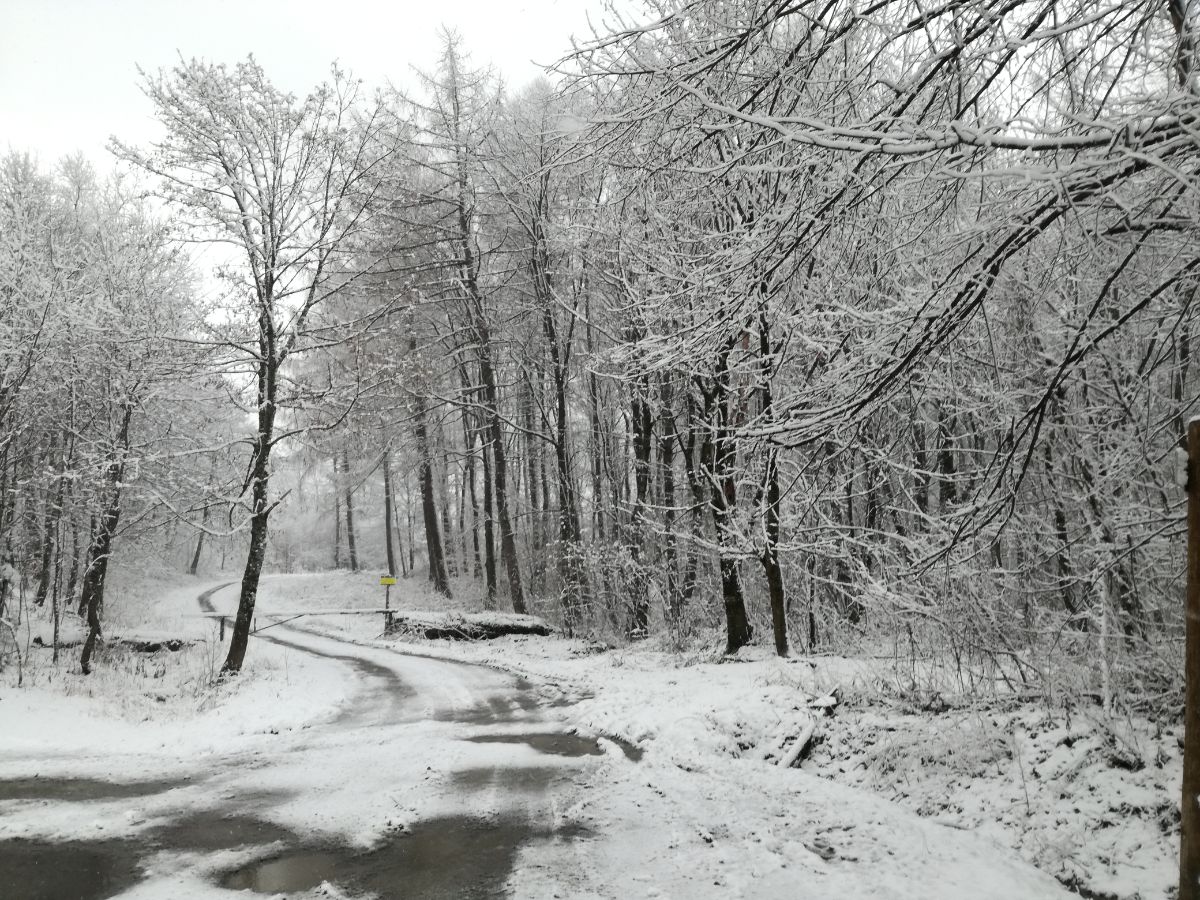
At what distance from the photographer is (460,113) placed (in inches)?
734

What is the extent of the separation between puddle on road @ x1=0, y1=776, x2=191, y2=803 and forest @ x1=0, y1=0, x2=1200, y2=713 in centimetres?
593

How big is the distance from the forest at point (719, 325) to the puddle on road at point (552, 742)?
129 inches

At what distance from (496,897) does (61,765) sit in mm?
6079

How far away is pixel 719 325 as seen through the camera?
12.8 ft

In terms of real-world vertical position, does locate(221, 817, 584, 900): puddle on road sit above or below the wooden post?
below

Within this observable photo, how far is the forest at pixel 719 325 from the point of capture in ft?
11.4

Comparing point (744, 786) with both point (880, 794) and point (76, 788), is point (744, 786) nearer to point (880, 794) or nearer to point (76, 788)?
point (880, 794)

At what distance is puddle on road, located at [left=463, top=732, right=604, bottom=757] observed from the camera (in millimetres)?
7797

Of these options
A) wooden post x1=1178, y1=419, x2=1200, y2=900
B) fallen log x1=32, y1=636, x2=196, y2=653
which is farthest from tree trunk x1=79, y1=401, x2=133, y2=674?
wooden post x1=1178, y1=419, x2=1200, y2=900

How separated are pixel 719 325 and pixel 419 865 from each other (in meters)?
4.09

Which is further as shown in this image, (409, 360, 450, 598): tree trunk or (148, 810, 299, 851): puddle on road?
(409, 360, 450, 598): tree trunk

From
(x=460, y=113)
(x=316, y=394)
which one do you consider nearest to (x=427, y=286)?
(x=460, y=113)

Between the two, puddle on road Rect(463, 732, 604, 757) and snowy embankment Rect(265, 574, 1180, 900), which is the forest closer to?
snowy embankment Rect(265, 574, 1180, 900)

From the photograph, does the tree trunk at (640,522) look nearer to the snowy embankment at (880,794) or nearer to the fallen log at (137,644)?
the snowy embankment at (880,794)
